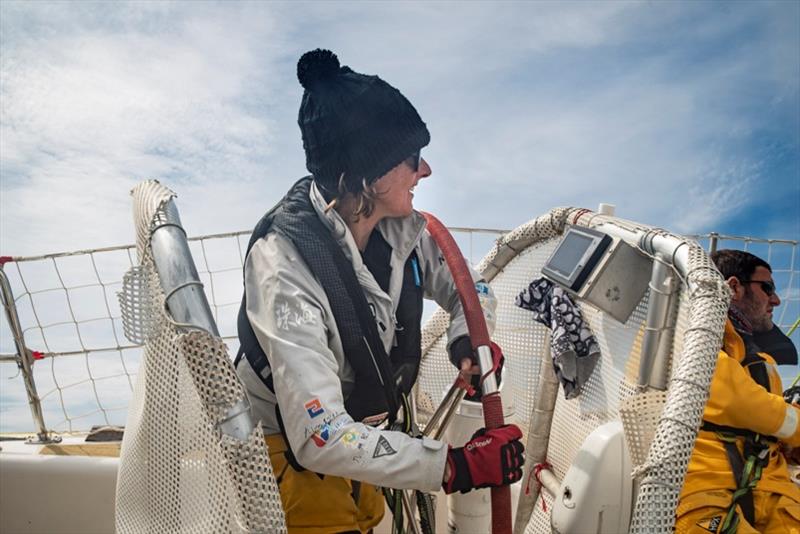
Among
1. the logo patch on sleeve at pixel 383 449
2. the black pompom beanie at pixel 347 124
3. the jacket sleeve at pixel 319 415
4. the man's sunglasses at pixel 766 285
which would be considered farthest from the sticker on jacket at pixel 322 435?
the man's sunglasses at pixel 766 285

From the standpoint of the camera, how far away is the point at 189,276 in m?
1.42

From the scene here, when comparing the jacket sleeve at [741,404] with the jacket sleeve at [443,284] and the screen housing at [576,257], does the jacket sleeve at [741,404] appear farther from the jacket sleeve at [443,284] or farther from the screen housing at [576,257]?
the jacket sleeve at [443,284]

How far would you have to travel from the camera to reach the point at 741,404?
2434 millimetres

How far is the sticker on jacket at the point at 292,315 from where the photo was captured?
5.01ft

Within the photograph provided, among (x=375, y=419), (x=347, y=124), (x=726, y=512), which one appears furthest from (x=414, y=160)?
(x=726, y=512)

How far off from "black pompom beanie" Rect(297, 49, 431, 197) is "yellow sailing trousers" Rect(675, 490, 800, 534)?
178 cm

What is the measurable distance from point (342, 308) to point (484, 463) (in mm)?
520

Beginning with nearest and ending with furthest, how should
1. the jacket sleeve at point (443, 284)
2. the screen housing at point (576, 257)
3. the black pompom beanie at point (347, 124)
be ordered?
1. the black pompom beanie at point (347, 124)
2. the screen housing at point (576, 257)
3. the jacket sleeve at point (443, 284)

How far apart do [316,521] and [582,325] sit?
1.24m

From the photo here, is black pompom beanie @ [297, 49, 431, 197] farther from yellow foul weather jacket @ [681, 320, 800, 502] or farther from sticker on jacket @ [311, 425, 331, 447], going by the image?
yellow foul weather jacket @ [681, 320, 800, 502]

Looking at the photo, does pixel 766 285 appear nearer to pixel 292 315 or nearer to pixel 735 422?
pixel 735 422

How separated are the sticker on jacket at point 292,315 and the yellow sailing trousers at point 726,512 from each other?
5.79 feet

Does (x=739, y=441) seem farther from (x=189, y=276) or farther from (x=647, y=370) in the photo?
(x=189, y=276)

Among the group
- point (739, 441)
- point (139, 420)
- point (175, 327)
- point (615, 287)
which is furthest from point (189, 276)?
point (739, 441)
